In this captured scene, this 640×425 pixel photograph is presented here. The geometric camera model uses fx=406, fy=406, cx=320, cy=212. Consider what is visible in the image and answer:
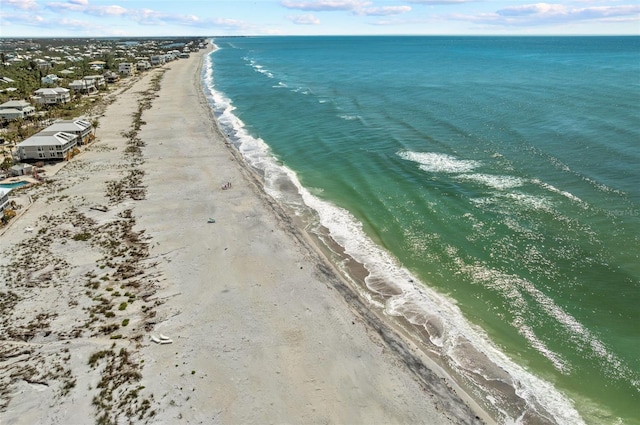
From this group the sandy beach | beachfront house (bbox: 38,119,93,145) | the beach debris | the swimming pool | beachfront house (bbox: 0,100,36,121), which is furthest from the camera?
beachfront house (bbox: 0,100,36,121)

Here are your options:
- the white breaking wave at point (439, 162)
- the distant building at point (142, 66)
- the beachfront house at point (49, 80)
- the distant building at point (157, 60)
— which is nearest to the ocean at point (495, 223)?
the white breaking wave at point (439, 162)

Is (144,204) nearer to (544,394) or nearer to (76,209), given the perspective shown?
(76,209)

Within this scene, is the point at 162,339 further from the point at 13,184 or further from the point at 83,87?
the point at 83,87

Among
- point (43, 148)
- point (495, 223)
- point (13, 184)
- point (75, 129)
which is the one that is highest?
point (75, 129)

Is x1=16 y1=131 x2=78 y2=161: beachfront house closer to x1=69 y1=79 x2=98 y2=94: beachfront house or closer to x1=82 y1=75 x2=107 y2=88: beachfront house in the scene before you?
x1=69 y1=79 x2=98 y2=94: beachfront house

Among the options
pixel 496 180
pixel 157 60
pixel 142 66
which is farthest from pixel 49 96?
pixel 157 60

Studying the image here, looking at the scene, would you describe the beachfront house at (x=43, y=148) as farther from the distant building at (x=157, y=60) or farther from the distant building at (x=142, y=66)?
the distant building at (x=157, y=60)

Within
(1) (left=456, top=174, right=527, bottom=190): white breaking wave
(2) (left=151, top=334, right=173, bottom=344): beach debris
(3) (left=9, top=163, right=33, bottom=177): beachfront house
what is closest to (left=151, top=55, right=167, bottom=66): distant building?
(3) (left=9, top=163, right=33, bottom=177): beachfront house
